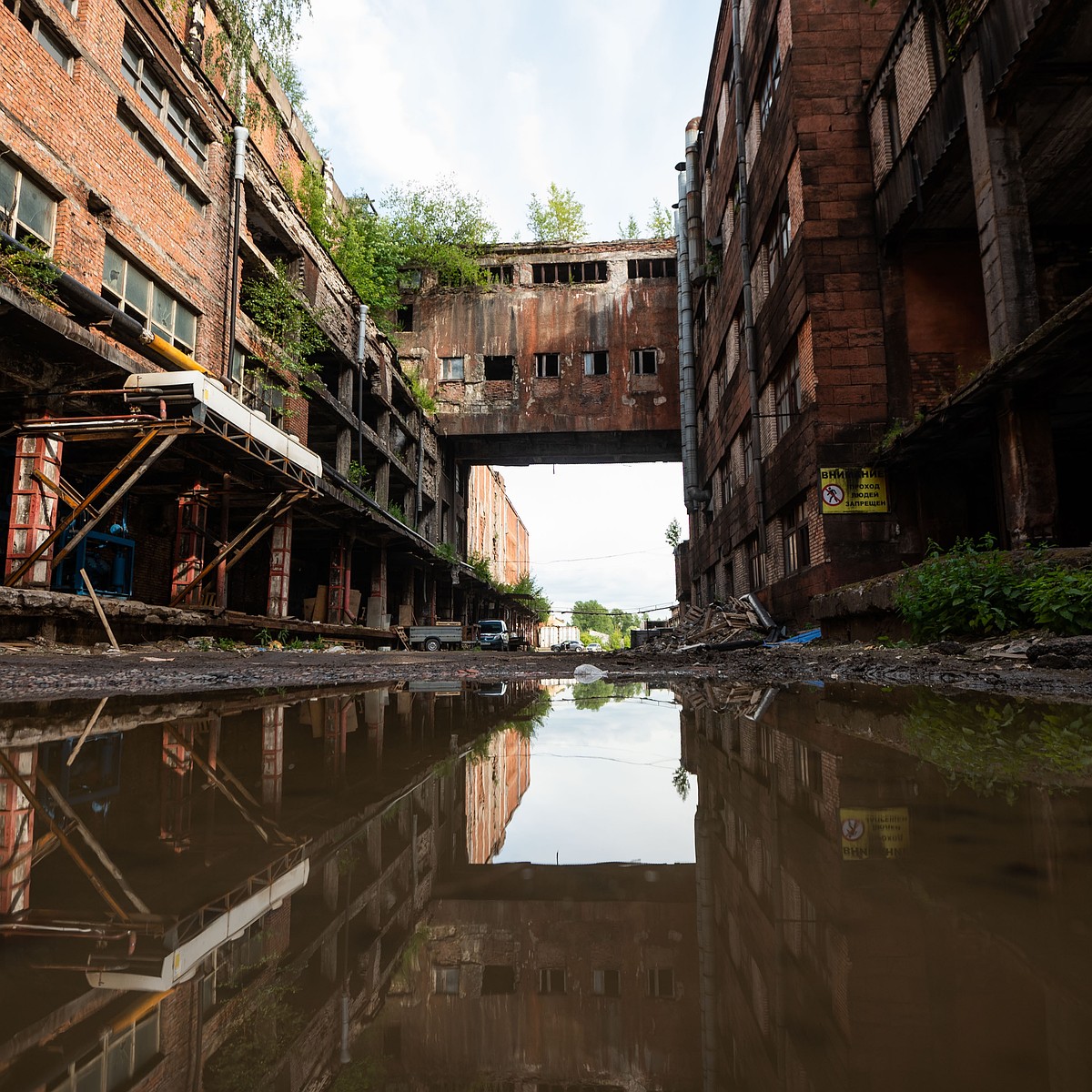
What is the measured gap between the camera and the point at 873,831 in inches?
55.9

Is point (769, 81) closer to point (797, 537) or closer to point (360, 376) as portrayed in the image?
point (797, 537)

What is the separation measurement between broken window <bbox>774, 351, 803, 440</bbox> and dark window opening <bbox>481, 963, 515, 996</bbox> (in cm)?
1445

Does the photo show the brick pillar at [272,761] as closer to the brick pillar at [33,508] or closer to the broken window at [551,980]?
the broken window at [551,980]

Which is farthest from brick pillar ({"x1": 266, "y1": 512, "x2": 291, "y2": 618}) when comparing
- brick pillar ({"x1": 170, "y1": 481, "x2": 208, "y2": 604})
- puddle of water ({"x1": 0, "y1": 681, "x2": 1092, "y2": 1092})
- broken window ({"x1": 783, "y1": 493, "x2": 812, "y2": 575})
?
puddle of water ({"x1": 0, "y1": 681, "x2": 1092, "y2": 1092})

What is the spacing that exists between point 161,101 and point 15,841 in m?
18.3

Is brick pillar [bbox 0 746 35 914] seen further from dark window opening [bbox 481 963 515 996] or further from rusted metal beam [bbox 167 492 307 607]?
rusted metal beam [bbox 167 492 307 607]

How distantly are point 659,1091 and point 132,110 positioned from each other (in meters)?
17.8

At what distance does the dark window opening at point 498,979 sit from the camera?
896 millimetres

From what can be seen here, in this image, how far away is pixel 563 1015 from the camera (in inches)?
33.4

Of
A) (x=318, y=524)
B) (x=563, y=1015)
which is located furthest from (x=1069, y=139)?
(x=318, y=524)

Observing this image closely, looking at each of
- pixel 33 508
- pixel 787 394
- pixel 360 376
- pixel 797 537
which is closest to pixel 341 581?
pixel 360 376

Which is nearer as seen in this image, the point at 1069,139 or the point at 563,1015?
the point at 563,1015

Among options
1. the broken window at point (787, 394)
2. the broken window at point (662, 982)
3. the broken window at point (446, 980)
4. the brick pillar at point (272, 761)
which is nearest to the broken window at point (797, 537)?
the broken window at point (787, 394)

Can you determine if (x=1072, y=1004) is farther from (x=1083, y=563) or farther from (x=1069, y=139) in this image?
(x=1069, y=139)
